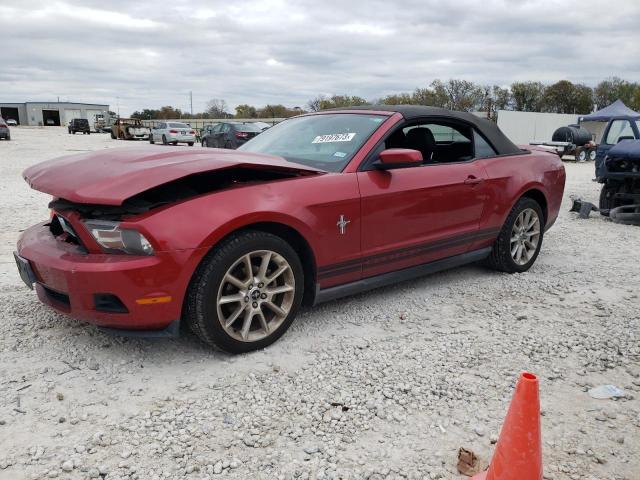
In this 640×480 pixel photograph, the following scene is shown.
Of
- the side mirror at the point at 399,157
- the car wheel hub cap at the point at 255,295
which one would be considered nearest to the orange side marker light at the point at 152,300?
the car wheel hub cap at the point at 255,295

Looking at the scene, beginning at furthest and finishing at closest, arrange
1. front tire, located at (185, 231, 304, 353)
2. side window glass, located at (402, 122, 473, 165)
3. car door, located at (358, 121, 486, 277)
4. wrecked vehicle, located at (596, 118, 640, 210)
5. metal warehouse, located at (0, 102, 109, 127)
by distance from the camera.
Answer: metal warehouse, located at (0, 102, 109, 127)
wrecked vehicle, located at (596, 118, 640, 210)
side window glass, located at (402, 122, 473, 165)
car door, located at (358, 121, 486, 277)
front tire, located at (185, 231, 304, 353)

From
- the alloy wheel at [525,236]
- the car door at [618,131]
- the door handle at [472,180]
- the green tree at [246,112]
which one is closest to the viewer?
the door handle at [472,180]

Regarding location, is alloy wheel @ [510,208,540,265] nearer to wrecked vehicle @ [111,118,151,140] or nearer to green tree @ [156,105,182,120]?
wrecked vehicle @ [111,118,151,140]

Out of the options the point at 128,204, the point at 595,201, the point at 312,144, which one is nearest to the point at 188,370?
the point at 128,204

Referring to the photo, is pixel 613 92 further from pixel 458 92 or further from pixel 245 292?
pixel 245 292

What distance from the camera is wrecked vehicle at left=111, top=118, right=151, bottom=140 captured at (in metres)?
34.2

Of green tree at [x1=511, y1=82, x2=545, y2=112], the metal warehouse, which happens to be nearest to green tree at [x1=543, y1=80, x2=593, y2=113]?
green tree at [x1=511, y1=82, x2=545, y2=112]

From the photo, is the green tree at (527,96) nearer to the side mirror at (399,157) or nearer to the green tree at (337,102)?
the green tree at (337,102)

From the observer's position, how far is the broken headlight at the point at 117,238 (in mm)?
2754

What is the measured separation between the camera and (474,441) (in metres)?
2.41

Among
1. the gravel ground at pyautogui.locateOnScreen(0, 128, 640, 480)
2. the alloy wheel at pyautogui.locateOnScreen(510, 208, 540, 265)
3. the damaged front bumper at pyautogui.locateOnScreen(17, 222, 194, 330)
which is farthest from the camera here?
the alloy wheel at pyautogui.locateOnScreen(510, 208, 540, 265)

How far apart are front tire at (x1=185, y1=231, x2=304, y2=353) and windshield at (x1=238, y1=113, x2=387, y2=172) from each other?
803 mm

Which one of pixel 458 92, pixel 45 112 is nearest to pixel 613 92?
pixel 458 92

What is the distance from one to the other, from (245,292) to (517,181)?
9.42ft
